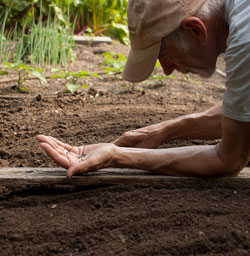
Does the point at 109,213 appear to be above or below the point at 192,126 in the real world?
below

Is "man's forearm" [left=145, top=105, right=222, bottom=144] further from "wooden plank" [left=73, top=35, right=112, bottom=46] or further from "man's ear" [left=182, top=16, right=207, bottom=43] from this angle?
"wooden plank" [left=73, top=35, right=112, bottom=46]

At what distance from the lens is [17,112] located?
333 centimetres

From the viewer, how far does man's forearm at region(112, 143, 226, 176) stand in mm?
2049

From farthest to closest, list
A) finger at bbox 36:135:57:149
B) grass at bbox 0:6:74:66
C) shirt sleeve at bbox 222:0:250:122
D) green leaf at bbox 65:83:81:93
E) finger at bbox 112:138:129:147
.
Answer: grass at bbox 0:6:74:66, green leaf at bbox 65:83:81:93, finger at bbox 112:138:129:147, finger at bbox 36:135:57:149, shirt sleeve at bbox 222:0:250:122

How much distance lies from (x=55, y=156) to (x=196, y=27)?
2.97ft

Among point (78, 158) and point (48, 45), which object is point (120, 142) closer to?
point (78, 158)

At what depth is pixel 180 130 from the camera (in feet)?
8.32

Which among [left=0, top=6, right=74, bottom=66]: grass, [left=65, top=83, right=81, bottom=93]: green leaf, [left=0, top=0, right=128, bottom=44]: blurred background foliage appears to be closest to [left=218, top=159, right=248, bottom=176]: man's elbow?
[left=65, top=83, right=81, bottom=93]: green leaf

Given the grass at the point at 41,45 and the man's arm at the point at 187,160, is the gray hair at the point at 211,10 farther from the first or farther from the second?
the grass at the point at 41,45

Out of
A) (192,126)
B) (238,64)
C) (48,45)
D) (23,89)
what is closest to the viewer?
(238,64)

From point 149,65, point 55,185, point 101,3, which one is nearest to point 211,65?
point 149,65

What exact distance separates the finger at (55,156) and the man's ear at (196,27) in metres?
0.85

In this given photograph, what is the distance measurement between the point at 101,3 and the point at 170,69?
16.8 ft

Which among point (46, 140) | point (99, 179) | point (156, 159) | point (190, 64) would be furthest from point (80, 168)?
point (190, 64)
